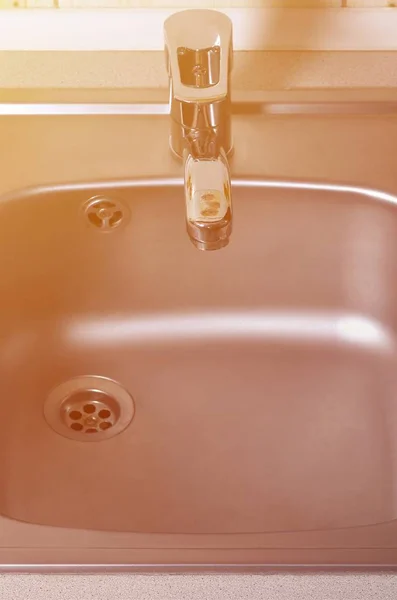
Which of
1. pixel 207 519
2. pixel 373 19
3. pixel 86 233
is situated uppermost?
pixel 373 19

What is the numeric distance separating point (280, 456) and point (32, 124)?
1.40ft

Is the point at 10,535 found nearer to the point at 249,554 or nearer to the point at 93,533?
the point at 93,533

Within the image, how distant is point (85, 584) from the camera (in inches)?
20.9

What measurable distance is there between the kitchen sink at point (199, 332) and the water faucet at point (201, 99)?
0.08m

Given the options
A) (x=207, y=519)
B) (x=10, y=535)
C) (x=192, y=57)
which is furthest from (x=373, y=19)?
(x=10, y=535)

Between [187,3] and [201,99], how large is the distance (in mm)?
263

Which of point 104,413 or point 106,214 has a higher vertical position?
point 106,214

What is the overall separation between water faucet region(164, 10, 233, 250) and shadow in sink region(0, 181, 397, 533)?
81mm

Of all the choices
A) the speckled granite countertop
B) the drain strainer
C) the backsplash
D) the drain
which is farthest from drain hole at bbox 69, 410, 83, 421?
the backsplash

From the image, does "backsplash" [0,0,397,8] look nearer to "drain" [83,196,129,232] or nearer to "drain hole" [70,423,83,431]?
"drain" [83,196,129,232]

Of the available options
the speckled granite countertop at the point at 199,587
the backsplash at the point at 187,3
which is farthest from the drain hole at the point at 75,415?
the backsplash at the point at 187,3

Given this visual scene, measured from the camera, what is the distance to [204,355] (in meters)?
0.92

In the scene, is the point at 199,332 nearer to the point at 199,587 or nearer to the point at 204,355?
the point at 204,355

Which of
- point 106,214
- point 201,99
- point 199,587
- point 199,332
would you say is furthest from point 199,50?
point 199,587
